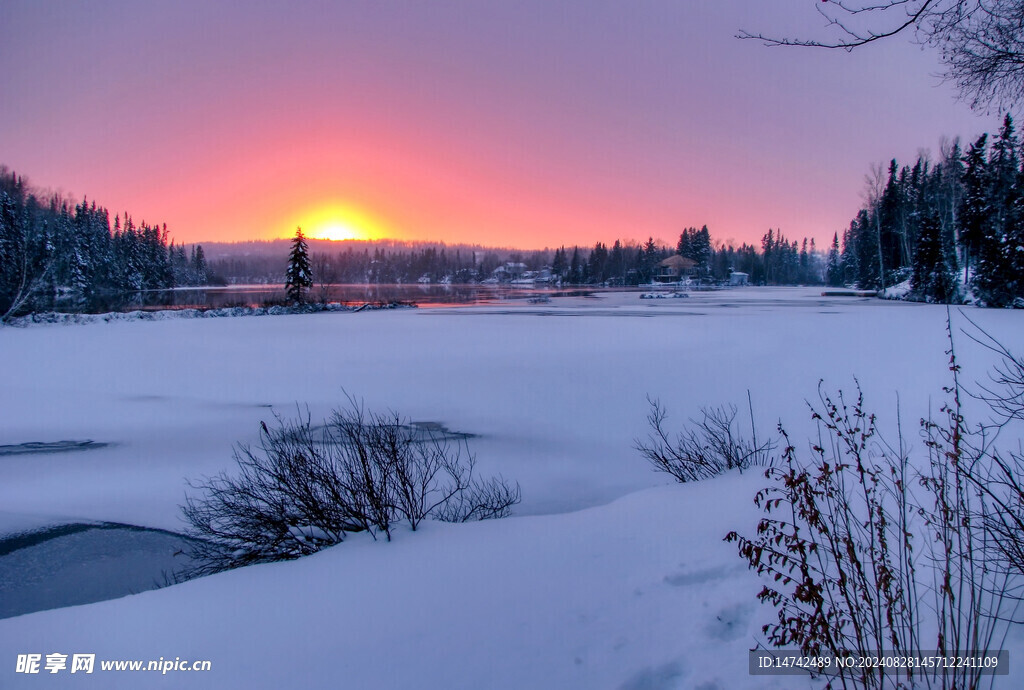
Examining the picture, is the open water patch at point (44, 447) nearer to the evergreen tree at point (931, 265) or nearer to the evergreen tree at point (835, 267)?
the evergreen tree at point (931, 265)

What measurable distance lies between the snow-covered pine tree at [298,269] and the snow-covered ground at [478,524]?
24074 mm

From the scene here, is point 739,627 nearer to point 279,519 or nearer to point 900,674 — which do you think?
point 900,674

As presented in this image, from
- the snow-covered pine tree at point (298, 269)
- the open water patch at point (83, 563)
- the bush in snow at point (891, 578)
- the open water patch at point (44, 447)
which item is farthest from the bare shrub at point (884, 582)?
the snow-covered pine tree at point (298, 269)

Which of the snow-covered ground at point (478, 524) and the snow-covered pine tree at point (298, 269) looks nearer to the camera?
the snow-covered ground at point (478, 524)

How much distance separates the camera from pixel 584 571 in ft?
12.8

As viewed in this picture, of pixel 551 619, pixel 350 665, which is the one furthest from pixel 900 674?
pixel 350 665

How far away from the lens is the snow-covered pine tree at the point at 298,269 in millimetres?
44469

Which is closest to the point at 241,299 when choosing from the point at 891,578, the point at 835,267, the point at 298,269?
the point at 298,269

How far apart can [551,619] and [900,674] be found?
1853 mm

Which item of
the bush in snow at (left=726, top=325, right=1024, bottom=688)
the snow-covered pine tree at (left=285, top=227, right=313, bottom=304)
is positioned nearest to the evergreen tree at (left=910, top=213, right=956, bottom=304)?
the bush in snow at (left=726, top=325, right=1024, bottom=688)

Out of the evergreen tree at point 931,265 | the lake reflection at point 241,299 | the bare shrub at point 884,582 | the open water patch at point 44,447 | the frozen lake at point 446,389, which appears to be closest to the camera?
the bare shrub at point 884,582

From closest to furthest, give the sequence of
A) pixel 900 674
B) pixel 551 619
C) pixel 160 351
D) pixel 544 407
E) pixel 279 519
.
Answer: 1. pixel 900 674
2. pixel 551 619
3. pixel 279 519
4. pixel 544 407
5. pixel 160 351

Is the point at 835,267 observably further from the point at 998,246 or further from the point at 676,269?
the point at 998,246

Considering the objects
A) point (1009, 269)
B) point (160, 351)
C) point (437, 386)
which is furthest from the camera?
point (1009, 269)
